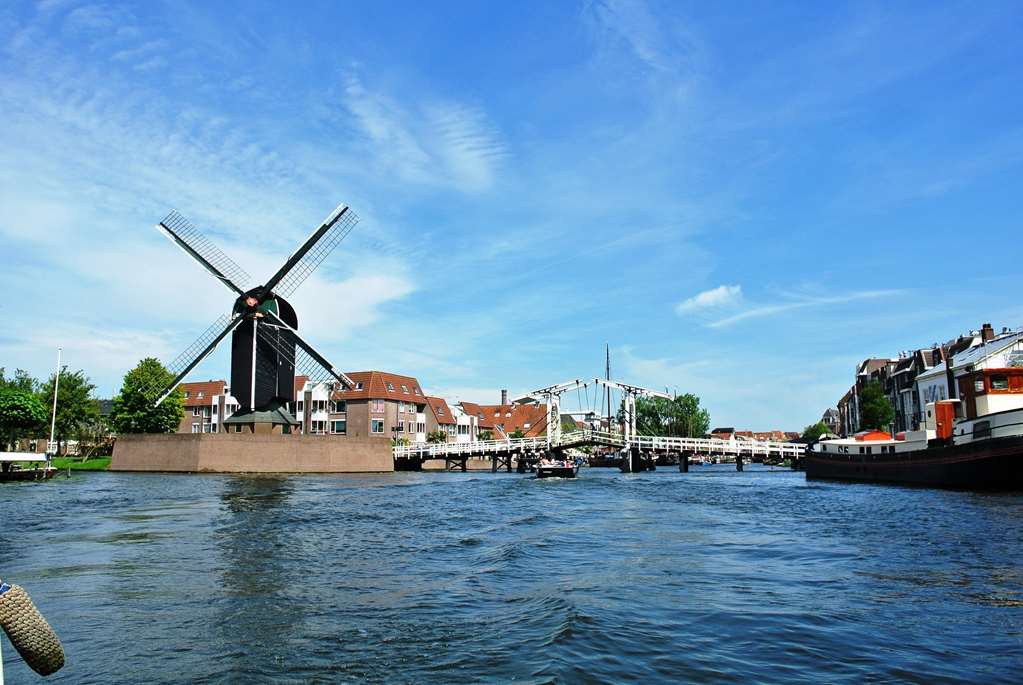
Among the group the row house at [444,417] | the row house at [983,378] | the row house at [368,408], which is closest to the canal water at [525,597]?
the row house at [983,378]

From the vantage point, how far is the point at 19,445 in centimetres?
9662

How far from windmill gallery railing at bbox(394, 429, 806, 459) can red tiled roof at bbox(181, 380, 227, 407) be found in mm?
38800

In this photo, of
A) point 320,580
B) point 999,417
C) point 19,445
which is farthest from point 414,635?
point 19,445

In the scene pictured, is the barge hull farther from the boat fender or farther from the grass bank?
the grass bank

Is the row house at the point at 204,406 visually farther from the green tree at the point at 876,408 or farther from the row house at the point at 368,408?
the green tree at the point at 876,408

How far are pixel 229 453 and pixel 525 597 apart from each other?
178ft

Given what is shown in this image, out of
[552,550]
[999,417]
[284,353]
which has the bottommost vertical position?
[552,550]

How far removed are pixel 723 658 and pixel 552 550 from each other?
9882 millimetres

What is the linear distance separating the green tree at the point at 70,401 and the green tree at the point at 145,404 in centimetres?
456

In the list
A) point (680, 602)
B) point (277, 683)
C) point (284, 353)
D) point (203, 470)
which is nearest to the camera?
point (277, 683)

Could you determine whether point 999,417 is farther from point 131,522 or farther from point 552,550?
point 131,522

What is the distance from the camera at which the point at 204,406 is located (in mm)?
106062

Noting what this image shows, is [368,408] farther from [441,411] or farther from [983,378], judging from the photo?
[983,378]

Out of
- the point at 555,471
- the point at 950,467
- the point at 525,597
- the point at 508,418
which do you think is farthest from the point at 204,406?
the point at 525,597
